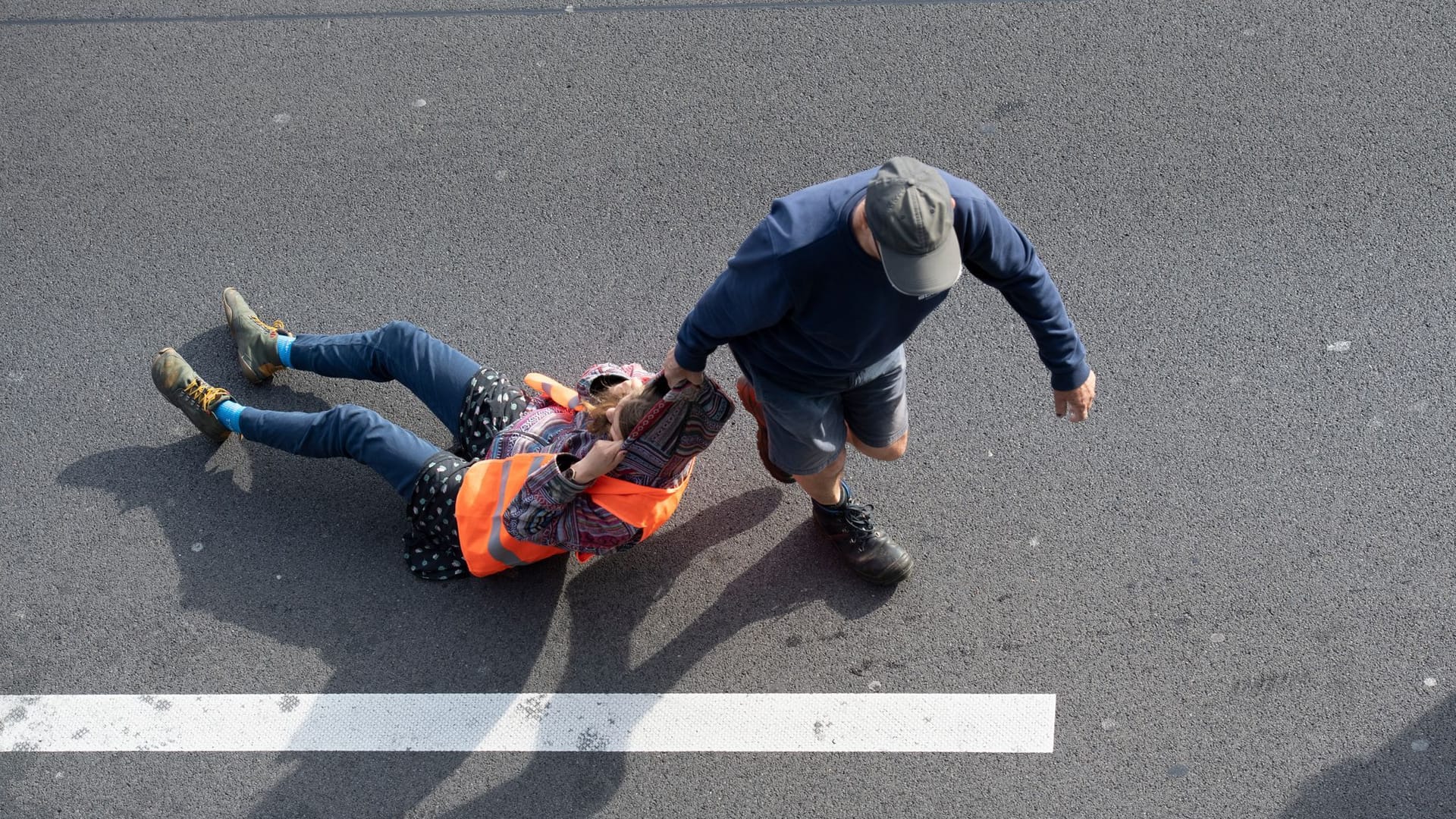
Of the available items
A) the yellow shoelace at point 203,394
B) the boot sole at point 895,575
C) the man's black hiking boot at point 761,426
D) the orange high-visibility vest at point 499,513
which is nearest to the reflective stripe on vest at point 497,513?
the orange high-visibility vest at point 499,513

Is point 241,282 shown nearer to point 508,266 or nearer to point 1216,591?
point 508,266

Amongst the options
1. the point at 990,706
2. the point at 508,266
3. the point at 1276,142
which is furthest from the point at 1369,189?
the point at 508,266

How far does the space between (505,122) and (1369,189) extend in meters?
3.74

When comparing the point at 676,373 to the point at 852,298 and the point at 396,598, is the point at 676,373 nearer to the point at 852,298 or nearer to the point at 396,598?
the point at 852,298

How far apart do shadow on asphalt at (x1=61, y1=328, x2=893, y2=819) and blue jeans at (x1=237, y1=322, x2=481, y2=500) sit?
254mm

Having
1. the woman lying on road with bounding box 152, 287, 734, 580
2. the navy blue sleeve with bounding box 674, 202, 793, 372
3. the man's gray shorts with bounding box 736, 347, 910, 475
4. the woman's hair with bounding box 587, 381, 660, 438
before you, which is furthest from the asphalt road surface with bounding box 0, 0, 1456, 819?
the navy blue sleeve with bounding box 674, 202, 793, 372

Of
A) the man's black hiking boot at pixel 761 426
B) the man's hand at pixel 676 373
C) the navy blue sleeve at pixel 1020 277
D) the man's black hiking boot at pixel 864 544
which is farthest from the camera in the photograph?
the man's black hiking boot at pixel 864 544

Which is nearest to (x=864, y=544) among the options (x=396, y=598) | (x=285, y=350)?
(x=396, y=598)

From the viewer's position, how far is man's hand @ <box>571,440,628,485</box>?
343 centimetres

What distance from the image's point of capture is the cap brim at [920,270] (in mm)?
2590

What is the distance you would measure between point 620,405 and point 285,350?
1.72 metres

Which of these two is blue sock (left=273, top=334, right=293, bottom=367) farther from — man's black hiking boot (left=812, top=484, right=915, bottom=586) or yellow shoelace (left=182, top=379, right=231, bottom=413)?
man's black hiking boot (left=812, top=484, right=915, bottom=586)

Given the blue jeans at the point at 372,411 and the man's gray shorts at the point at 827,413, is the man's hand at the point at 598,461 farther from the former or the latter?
the blue jeans at the point at 372,411

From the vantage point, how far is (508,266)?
4.78 metres
